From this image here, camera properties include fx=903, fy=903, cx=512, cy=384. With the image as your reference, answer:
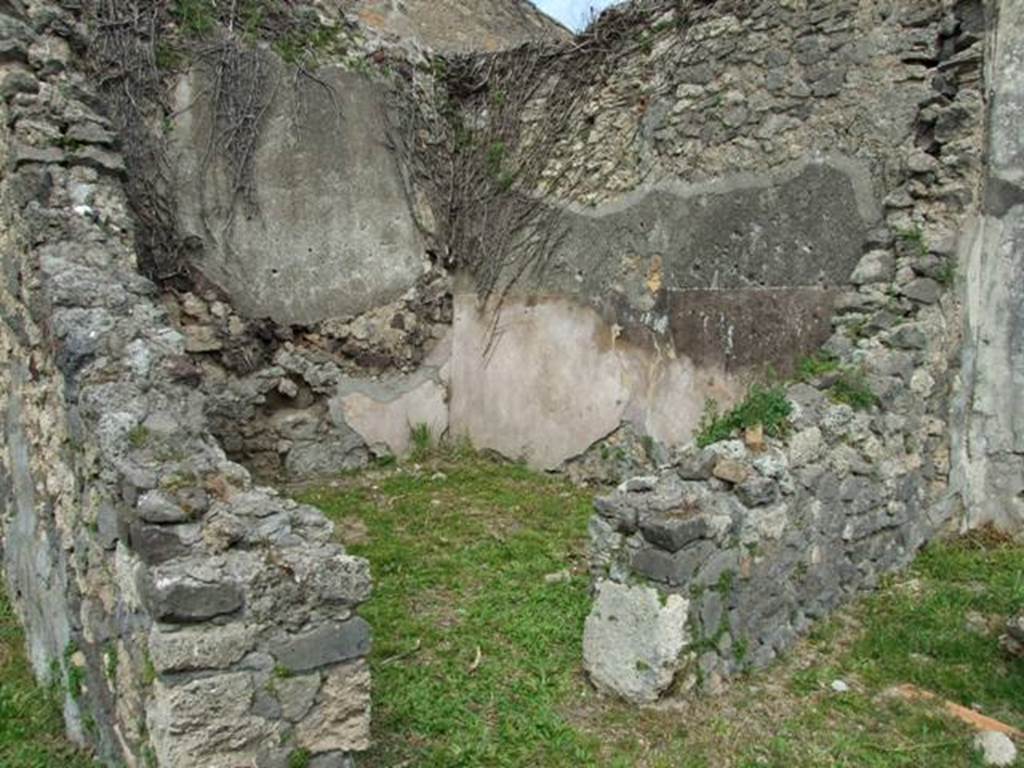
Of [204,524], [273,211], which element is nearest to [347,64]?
[273,211]

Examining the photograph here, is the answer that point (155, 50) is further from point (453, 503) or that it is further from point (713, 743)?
point (713, 743)

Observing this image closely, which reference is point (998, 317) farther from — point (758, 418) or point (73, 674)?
point (73, 674)

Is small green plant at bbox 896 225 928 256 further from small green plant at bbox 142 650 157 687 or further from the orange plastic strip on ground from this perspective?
small green plant at bbox 142 650 157 687

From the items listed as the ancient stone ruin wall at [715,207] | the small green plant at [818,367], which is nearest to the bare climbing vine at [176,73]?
the ancient stone ruin wall at [715,207]

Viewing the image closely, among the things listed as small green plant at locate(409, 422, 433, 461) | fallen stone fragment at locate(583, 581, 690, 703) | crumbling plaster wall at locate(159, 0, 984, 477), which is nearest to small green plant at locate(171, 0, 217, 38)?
crumbling plaster wall at locate(159, 0, 984, 477)

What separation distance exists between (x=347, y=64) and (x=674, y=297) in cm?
307

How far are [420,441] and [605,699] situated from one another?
156 inches

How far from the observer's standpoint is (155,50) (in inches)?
229

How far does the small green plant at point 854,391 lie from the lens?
4199mm

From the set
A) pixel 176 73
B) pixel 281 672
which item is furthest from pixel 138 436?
pixel 176 73

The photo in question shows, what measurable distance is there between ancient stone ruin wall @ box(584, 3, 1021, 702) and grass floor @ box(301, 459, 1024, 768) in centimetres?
14

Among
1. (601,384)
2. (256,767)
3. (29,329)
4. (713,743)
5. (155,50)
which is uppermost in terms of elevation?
(155,50)

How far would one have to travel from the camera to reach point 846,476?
4.06 meters

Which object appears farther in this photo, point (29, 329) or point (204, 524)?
point (29, 329)
